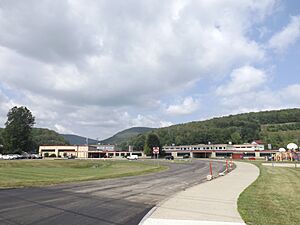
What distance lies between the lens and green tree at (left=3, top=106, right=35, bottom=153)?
109 m

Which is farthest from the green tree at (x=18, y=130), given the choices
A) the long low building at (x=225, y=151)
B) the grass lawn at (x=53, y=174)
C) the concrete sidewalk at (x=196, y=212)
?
the concrete sidewalk at (x=196, y=212)

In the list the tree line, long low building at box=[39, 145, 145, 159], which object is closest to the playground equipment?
long low building at box=[39, 145, 145, 159]

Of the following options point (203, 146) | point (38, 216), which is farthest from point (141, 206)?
point (203, 146)

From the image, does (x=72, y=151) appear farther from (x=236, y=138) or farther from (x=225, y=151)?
(x=236, y=138)

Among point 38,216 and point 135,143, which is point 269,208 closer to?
point 38,216

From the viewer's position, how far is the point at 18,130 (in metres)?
111

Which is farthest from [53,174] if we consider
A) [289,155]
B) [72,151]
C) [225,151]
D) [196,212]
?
[72,151]

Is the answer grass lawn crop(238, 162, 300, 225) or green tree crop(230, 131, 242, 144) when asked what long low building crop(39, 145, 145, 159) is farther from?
grass lawn crop(238, 162, 300, 225)

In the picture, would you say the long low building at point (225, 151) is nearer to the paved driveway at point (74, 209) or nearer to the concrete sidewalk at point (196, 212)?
the concrete sidewalk at point (196, 212)

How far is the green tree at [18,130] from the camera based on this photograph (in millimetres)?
109012

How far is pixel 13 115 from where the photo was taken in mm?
113500

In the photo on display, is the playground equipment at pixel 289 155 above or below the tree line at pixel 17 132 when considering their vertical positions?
below

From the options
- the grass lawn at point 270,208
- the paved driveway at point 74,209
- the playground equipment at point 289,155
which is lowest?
the grass lawn at point 270,208

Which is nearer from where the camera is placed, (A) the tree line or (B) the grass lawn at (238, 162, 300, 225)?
(B) the grass lawn at (238, 162, 300, 225)
